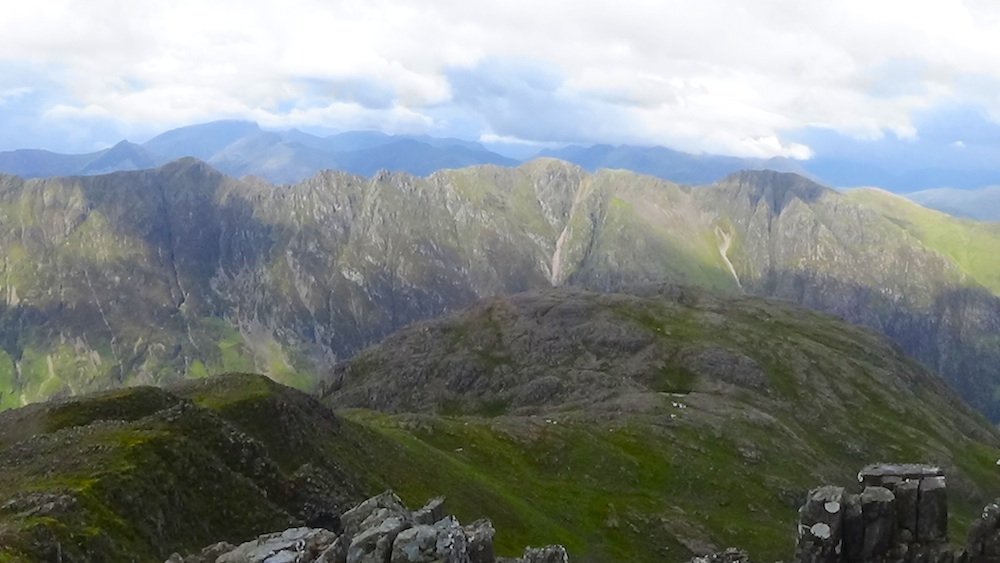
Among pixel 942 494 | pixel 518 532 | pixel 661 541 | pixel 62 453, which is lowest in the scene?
pixel 661 541

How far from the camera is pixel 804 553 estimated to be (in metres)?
43.4

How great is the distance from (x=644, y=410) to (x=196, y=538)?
108153 millimetres

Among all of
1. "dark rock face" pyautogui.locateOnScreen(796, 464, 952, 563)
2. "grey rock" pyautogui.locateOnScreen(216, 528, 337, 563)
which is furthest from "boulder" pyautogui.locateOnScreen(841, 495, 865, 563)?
"grey rock" pyautogui.locateOnScreen(216, 528, 337, 563)

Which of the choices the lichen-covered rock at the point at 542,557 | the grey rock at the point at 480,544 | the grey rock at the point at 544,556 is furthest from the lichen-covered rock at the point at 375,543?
the grey rock at the point at 544,556

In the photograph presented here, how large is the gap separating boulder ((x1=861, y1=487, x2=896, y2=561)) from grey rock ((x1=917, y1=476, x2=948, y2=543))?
141 centimetres

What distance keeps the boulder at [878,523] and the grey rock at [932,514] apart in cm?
141

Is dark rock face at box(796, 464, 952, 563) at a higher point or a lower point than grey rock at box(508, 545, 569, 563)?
higher

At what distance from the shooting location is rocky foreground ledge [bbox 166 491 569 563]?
33128 millimetres

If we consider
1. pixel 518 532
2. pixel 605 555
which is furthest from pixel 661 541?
pixel 518 532

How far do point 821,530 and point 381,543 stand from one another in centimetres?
2448

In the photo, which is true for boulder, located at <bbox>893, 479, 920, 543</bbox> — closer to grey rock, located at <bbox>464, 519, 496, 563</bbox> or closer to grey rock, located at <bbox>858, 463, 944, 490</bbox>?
grey rock, located at <bbox>858, 463, 944, 490</bbox>

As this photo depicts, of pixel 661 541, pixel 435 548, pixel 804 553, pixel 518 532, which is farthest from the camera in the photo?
pixel 661 541

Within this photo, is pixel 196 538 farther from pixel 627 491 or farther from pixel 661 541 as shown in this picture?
pixel 627 491

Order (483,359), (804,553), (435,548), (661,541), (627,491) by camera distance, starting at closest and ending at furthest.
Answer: (435,548) < (804,553) < (661,541) < (627,491) < (483,359)
